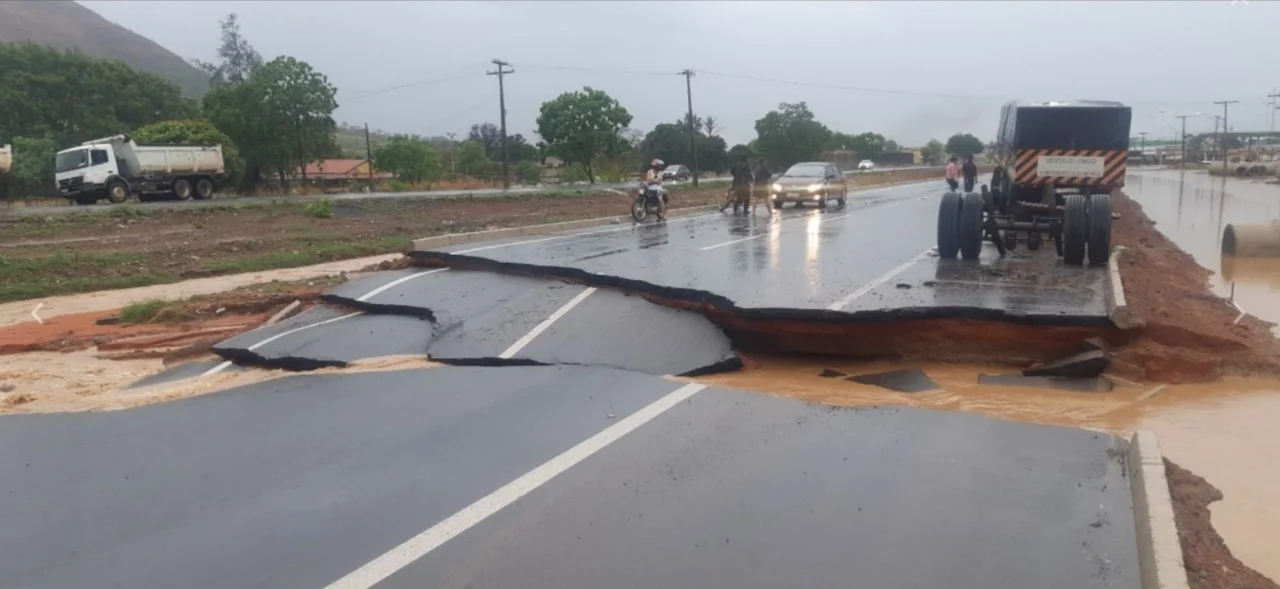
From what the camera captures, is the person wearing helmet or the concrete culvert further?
the person wearing helmet

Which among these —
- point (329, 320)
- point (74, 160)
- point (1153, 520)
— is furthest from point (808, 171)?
point (1153, 520)

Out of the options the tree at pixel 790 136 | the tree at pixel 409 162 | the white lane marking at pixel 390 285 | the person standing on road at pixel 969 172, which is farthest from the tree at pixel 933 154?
the white lane marking at pixel 390 285

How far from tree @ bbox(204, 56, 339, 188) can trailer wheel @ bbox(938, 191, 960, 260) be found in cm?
4378

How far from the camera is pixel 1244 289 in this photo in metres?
16.7

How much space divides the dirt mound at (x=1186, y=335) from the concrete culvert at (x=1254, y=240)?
8.04 m

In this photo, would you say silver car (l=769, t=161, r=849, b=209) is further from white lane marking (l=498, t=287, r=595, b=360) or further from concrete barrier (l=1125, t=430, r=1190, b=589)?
concrete barrier (l=1125, t=430, r=1190, b=589)

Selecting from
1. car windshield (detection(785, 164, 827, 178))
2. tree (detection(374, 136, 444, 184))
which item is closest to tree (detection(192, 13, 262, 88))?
tree (detection(374, 136, 444, 184))

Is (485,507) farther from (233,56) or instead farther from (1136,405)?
(233,56)

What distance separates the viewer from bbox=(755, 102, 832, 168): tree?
82.6 meters

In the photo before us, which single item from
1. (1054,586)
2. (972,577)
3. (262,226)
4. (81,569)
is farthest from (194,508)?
(262,226)

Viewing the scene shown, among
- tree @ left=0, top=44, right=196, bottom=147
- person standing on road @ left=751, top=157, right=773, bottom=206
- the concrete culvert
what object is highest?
tree @ left=0, top=44, right=196, bottom=147

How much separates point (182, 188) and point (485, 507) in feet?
111

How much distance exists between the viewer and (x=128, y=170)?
104 ft

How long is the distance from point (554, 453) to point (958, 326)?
4.67 metres
